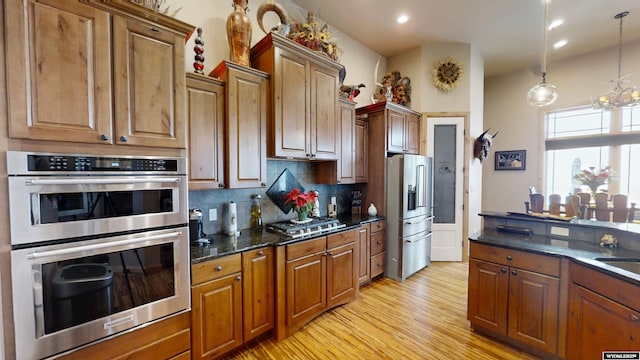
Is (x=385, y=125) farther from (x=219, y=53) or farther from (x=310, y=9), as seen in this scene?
(x=219, y=53)

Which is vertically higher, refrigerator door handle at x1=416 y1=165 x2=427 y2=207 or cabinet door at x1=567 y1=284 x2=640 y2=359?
refrigerator door handle at x1=416 y1=165 x2=427 y2=207

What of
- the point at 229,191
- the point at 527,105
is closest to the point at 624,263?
the point at 229,191

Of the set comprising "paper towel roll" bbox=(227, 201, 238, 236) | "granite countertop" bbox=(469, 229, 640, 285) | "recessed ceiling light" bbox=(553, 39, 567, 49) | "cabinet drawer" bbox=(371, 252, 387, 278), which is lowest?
"cabinet drawer" bbox=(371, 252, 387, 278)

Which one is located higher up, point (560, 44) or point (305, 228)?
point (560, 44)

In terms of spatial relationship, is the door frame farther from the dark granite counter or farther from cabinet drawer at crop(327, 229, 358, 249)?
cabinet drawer at crop(327, 229, 358, 249)

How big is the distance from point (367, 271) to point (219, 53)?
308 centimetres

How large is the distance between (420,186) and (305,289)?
88.7 inches

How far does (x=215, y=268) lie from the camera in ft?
6.04

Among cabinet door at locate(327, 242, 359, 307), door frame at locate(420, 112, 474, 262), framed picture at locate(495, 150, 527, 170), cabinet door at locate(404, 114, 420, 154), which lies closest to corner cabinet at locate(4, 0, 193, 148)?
cabinet door at locate(327, 242, 359, 307)

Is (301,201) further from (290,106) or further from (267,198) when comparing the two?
(290,106)

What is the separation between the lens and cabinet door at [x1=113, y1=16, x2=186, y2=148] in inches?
57.8

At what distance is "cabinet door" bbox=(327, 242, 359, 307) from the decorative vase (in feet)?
6.82

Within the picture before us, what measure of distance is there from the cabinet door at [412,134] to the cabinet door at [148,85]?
3.17 m

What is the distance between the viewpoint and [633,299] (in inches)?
55.9
